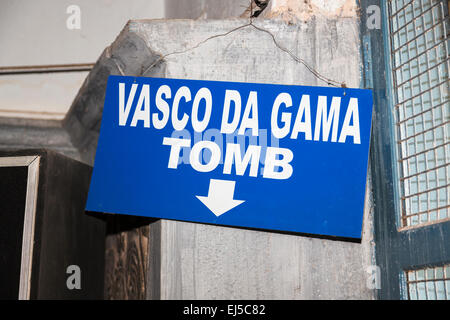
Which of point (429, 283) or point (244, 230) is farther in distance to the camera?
point (244, 230)

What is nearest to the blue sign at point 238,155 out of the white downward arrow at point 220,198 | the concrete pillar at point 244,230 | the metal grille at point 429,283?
the white downward arrow at point 220,198

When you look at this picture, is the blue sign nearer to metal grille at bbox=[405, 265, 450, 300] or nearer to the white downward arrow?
the white downward arrow

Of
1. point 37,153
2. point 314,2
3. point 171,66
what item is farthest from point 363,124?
point 37,153

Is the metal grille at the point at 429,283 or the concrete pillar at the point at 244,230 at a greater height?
the concrete pillar at the point at 244,230

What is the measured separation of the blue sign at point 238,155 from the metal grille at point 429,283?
0.26m

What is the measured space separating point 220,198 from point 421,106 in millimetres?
826

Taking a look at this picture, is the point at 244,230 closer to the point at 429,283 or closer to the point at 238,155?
the point at 238,155

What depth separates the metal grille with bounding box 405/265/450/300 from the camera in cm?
171

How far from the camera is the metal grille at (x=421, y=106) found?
1786 millimetres

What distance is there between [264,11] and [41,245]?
1.45 metres

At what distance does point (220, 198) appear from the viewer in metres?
1.91

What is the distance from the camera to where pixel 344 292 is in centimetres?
194

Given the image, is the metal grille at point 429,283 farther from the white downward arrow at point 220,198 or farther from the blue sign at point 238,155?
the white downward arrow at point 220,198

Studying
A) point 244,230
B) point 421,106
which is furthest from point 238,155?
point 421,106
